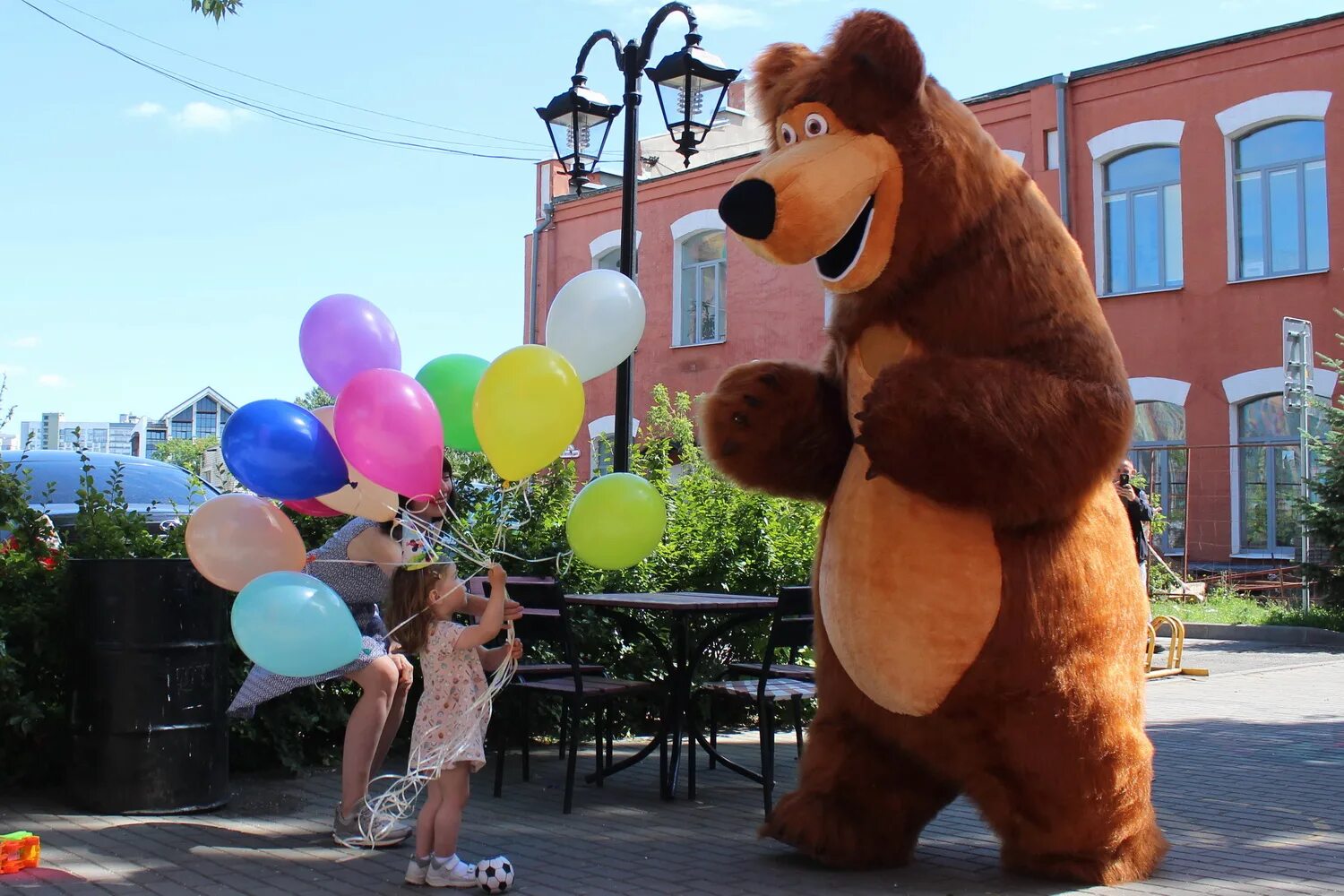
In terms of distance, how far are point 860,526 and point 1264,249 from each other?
13988 millimetres

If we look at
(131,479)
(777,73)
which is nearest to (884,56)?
(777,73)

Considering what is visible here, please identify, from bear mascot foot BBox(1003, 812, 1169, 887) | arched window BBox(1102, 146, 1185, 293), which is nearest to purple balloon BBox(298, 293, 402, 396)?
bear mascot foot BBox(1003, 812, 1169, 887)

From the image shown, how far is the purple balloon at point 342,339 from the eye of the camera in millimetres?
5016

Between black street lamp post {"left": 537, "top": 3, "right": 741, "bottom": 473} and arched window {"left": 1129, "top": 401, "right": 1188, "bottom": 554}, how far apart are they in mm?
9903

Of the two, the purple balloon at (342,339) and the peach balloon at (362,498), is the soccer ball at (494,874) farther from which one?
the purple balloon at (342,339)

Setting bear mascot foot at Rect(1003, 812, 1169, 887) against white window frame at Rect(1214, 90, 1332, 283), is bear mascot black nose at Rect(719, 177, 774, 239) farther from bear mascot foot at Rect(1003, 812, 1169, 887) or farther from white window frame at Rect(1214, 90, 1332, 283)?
white window frame at Rect(1214, 90, 1332, 283)

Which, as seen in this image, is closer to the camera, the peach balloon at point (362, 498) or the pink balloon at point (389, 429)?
the pink balloon at point (389, 429)

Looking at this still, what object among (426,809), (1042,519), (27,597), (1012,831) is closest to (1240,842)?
(1012,831)

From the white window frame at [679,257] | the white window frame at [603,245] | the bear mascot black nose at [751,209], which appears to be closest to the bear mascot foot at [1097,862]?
the bear mascot black nose at [751,209]

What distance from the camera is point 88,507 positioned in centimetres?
661

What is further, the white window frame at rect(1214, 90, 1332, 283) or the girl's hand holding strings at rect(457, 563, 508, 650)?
the white window frame at rect(1214, 90, 1332, 283)

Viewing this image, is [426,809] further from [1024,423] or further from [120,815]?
[1024,423]

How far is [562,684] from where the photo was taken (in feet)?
21.2

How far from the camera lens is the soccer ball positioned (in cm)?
462
